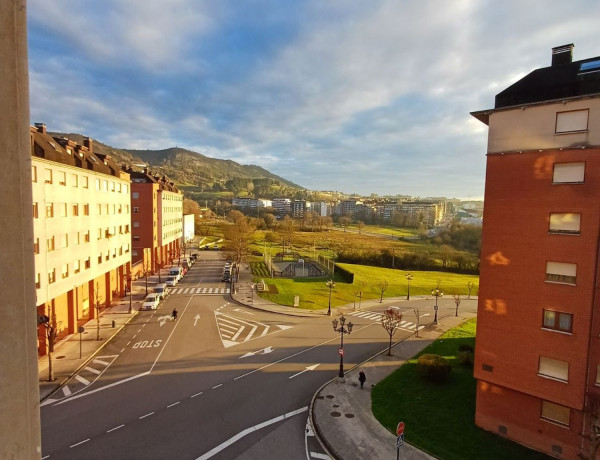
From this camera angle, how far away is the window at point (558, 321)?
14.0 m

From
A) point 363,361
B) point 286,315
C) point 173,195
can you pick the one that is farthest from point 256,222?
point 363,361

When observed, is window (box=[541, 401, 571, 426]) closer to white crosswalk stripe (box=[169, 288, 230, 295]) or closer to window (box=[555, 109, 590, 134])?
window (box=[555, 109, 590, 134])

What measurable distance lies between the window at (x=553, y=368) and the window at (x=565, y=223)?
526 centimetres

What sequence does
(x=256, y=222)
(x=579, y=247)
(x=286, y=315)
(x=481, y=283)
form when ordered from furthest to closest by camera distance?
(x=256, y=222), (x=286, y=315), (x=481, y=283), (x=579, y=247)

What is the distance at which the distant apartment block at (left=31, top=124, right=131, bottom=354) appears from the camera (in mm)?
24250

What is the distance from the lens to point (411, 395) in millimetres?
19594

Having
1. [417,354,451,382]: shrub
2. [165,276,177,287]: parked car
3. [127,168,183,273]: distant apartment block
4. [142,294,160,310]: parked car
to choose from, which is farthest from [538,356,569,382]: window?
[127,168,183,273]: distant apartment block

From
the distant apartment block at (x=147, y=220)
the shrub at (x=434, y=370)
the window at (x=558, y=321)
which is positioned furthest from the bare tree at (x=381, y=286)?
the distant apartment block at (x=147, y=220)

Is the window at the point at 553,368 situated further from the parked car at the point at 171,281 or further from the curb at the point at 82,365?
the parked car at the point at 171,281

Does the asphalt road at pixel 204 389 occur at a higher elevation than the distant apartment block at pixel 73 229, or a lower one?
lower

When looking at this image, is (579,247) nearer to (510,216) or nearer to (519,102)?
(510,216)

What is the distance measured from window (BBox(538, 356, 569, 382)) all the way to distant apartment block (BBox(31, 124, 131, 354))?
2435 cm

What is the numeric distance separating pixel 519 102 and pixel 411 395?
15658mm

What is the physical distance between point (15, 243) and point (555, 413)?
1897 centimetres
